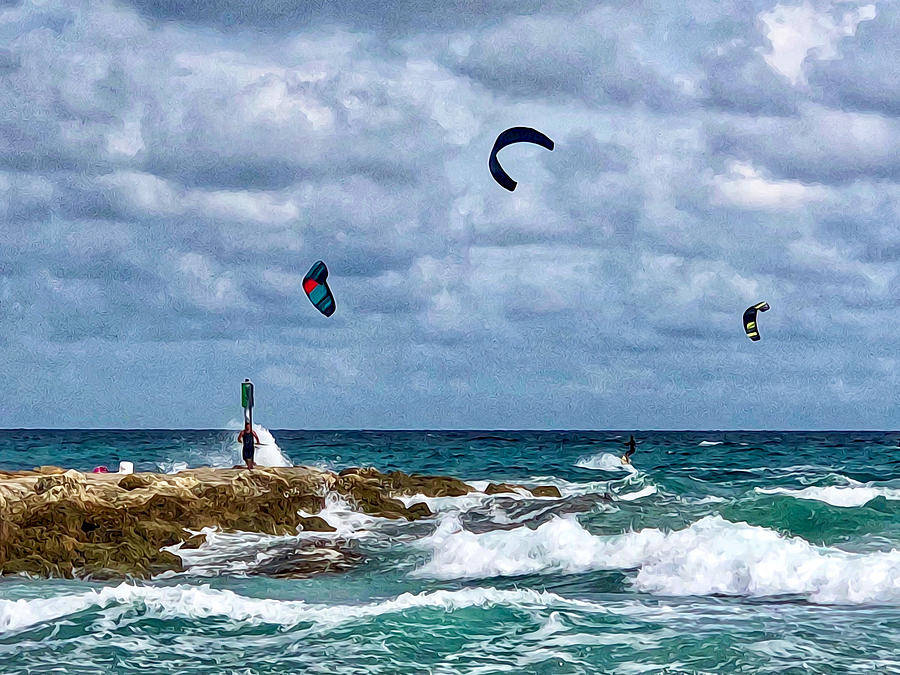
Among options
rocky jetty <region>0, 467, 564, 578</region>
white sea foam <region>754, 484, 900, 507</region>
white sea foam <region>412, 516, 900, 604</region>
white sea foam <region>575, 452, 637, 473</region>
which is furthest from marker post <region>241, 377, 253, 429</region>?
white sea foam <region>575, 452, 637, 473</region>

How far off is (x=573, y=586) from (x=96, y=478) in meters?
13.4

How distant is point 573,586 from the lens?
57.0ft

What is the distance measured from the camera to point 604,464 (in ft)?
188

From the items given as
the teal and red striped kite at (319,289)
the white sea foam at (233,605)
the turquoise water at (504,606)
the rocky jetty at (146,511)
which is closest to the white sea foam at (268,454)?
the rocky jetty at (146,511)

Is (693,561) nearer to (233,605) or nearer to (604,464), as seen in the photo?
(233,605)

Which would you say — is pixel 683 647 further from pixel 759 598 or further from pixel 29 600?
pixel 29 600

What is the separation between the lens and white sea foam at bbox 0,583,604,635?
14.1m

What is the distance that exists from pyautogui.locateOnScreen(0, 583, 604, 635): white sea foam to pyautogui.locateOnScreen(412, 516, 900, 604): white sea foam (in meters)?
2.47

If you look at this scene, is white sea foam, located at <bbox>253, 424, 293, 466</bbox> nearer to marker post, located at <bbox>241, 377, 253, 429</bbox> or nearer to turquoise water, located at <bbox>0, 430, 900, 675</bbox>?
marker post, located at <bbox>241, 377, 253, 429</bbox>

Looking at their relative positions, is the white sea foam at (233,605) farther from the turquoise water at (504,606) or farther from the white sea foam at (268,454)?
the white sea foam at (268,454)

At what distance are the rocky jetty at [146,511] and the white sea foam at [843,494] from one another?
1086 centimetres

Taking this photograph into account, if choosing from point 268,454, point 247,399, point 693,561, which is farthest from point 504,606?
point 268,454

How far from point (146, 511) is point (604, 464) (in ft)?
123

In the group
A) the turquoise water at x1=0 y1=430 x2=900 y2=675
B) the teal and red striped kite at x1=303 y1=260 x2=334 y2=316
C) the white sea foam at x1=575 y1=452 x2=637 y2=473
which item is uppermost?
the teal and red striped kite at x1=303 y1=260 x2=334 y2=316
